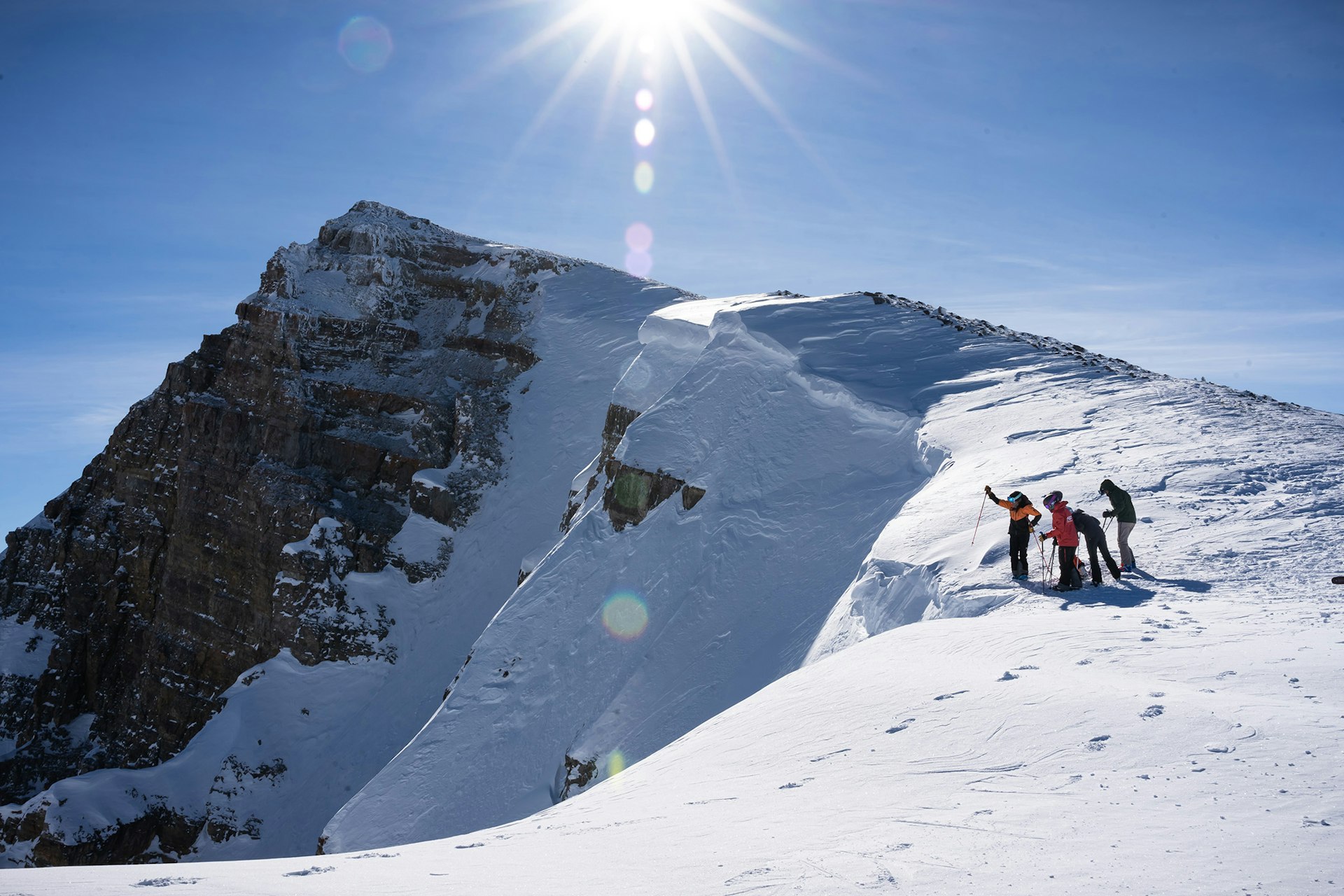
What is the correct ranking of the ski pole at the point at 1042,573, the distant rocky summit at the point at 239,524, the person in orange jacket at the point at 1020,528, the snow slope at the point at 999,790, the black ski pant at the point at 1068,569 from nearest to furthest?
the snow slope at the point at 999,790 → the black ski pant at the point at 1068,569 → the ski pole at the point at 1042,573 → the person in orange jacket at the point at 1020,528 → the distant rocky summit at the point at 239,524

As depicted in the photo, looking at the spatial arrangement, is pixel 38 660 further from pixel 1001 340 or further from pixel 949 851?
pixel 949 851

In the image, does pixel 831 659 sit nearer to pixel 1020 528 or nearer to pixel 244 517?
pixel 1020 528

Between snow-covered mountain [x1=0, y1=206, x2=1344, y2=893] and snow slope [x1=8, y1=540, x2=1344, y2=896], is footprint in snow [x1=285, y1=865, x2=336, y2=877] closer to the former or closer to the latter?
snow slope [x1=8, y1=540, x2=1344, y2=896]

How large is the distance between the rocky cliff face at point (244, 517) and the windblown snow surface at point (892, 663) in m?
15.1

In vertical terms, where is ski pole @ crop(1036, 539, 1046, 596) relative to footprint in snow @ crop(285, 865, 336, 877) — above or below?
above

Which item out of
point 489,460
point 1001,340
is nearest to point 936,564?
point 1001,340

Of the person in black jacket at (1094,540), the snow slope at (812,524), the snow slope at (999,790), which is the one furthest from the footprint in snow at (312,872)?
the person in black jacket at (1094,540)

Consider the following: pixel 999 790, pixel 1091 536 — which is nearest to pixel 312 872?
pixel 999 790

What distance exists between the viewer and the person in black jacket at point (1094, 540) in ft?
37.0

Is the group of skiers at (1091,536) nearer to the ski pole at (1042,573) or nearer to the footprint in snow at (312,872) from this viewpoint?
the ski pole at (1042,573)

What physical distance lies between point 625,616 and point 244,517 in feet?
76.6

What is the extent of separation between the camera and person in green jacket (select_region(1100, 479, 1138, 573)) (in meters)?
11.4

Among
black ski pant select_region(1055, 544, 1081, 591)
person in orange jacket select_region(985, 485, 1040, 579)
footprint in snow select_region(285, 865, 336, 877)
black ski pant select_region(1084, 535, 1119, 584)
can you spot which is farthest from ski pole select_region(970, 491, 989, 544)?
footprint in snow select_region(285, 865, 336, 877)

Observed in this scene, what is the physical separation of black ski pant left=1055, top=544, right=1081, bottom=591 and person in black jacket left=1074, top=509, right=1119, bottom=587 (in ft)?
0.69
